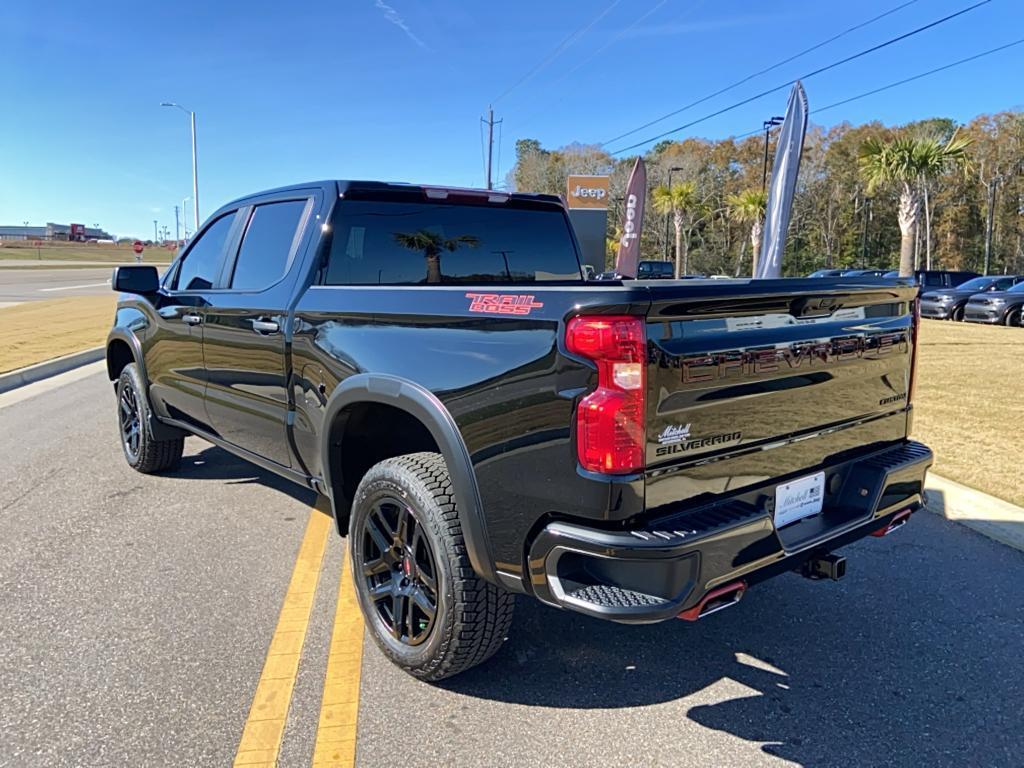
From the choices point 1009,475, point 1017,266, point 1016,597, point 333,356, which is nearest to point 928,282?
point 1009,475

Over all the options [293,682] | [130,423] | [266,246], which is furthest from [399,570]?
[130,423]

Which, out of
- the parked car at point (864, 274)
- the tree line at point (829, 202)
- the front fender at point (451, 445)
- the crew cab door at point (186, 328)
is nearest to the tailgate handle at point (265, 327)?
the crew cab door at point (186, 328)

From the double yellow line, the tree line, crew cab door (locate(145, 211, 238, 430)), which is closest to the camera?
the double yellow line

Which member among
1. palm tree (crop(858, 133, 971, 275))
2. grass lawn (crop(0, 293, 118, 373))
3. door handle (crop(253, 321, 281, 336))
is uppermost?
palm tree (crop(858, 133, 971, 275))

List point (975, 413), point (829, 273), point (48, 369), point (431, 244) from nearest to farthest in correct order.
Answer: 1. point (431, 244)
2. point (975, 413)
3. point (48, 369)
4. point (829, 273)

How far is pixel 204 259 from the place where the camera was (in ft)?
16.0

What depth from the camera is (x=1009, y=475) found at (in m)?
5.35

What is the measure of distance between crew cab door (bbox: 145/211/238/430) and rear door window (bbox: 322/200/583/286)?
1.11 metres

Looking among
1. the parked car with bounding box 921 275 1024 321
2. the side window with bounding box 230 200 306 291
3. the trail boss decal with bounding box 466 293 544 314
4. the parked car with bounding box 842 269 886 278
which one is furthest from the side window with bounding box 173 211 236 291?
the parked car with bounding box 921 275 1024 321

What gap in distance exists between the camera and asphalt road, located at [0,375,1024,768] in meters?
2.56

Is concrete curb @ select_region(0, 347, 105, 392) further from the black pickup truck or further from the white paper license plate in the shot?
the white paper license plate

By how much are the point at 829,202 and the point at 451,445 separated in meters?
65.3

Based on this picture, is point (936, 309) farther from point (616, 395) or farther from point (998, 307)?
point (616, 395)

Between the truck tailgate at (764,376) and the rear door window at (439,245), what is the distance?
1.69m
